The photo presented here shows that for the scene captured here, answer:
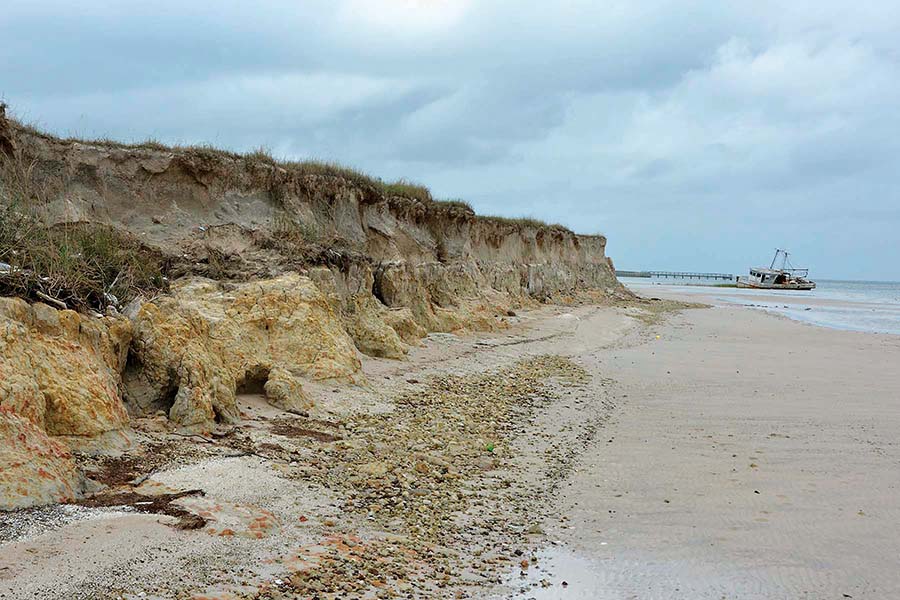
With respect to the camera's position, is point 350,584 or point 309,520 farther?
point 309,520

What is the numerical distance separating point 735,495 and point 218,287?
21.2ft

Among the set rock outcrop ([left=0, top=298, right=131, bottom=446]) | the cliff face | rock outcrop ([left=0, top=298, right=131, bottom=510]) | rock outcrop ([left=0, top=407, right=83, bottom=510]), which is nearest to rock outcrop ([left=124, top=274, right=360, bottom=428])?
the cliff face

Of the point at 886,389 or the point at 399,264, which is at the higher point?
the point at 399,264

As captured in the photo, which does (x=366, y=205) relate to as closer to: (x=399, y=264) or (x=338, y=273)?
(x=399, y=264)

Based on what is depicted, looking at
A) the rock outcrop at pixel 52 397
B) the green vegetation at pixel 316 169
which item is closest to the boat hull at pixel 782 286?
the green vegetation at pixel 316 169

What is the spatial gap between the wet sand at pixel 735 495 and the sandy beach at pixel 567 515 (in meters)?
A: 0.02

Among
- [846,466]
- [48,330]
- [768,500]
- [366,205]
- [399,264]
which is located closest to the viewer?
[48,330]

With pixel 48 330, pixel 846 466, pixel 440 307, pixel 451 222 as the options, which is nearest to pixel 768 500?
pixel 846 466

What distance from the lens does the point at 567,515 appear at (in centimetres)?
571

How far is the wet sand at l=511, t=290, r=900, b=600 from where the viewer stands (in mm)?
4659

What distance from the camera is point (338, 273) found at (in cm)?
1197

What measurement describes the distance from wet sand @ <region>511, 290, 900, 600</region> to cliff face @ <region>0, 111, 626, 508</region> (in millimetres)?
3349

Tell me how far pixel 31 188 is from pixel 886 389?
13.3 m

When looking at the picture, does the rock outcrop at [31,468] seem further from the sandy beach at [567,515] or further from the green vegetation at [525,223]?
the green vegetation at [525,223]
